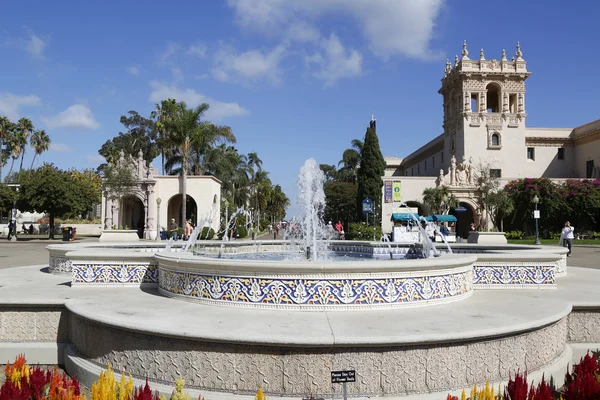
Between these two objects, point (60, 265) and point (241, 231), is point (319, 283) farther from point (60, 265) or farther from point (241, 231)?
point (241, 231)

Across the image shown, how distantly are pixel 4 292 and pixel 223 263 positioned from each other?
3283mm

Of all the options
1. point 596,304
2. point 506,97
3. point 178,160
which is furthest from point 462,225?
point 596,304

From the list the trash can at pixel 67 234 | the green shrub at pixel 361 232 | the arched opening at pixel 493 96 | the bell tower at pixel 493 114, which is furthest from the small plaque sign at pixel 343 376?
the arched opening at pixel 493 96

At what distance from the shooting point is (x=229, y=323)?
14.7 feet

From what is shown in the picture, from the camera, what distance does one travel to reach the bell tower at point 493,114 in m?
43.0

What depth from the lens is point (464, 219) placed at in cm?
4331

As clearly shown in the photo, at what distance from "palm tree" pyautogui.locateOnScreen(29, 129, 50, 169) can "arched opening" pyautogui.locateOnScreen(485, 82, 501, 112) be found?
54767mm

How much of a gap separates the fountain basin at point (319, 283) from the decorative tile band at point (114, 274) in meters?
1.77

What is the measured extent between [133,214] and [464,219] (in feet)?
97.5

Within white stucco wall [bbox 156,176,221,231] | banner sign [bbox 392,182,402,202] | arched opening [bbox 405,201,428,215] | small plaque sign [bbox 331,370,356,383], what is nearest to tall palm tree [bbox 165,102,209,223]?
white stucco wall [bbox 156,176,221,231]

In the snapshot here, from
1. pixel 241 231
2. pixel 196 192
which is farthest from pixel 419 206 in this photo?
pixel 196 192

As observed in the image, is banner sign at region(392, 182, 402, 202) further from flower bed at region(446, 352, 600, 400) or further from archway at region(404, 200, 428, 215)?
flower bed at region(446, 352, 600, 400)

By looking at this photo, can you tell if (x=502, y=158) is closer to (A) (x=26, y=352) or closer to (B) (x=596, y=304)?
(B) (x=596, y=304)

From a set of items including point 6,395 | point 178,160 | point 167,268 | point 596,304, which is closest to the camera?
point 6,395
